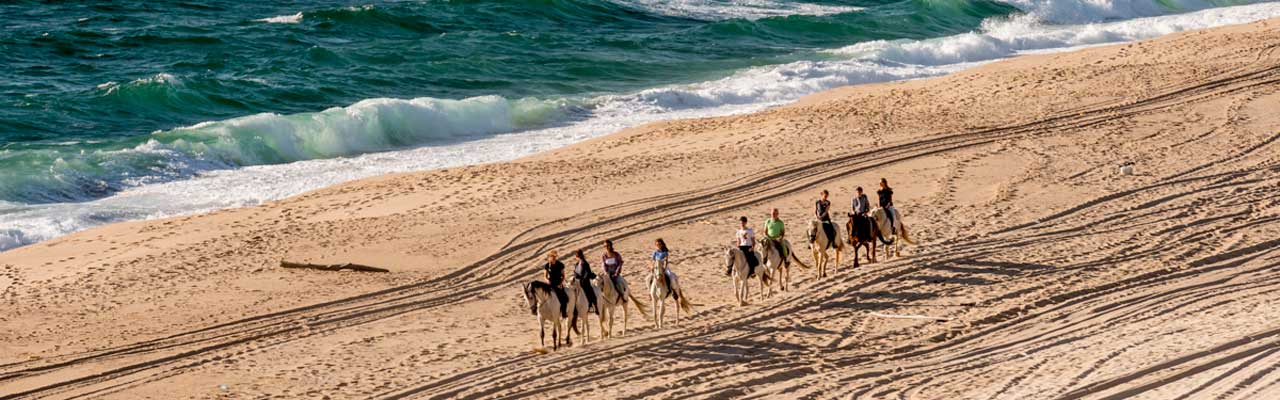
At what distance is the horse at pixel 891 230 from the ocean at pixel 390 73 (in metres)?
11.0

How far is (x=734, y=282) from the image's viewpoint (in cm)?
1961

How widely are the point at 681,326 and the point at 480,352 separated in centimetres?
257

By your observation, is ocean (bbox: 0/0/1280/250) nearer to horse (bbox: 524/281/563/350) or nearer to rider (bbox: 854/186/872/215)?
rider (bbox: 854/186/872/215)

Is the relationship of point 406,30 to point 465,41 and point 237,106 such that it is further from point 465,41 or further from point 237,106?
point 237,106

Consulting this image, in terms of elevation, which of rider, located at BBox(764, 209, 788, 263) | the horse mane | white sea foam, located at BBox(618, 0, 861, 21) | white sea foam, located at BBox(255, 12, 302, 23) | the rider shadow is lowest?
the rider shadow

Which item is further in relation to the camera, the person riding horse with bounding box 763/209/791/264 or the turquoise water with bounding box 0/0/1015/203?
the turquoise water with bounding box 0/0/1015/203

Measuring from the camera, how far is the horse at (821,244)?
20.2m

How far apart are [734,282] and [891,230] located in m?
2.96

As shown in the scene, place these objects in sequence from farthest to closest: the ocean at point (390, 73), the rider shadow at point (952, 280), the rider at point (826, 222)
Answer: the ocean at point (390, 73), the rider at point (826, 222), the rider shadow at point (952, 280)

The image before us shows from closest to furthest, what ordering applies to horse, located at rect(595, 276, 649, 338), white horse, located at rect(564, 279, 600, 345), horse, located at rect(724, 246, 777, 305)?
white horse, located at rect(564, 279, 600, 345) < horse, located at rect(595, 276, 649, 338) < horse, located at rect(724, 246, 777, 305)

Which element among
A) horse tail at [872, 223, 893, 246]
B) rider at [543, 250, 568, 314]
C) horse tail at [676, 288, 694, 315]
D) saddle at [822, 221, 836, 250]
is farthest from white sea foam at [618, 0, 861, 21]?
rider at [543, 250, 568, 314]

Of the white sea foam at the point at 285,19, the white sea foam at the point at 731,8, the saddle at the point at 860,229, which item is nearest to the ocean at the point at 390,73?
the white sea foam at the point at 285,19

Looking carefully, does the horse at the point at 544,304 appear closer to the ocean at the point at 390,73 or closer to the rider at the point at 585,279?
the rider at the point at 585,279

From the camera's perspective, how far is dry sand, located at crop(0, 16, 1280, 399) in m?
16.6
